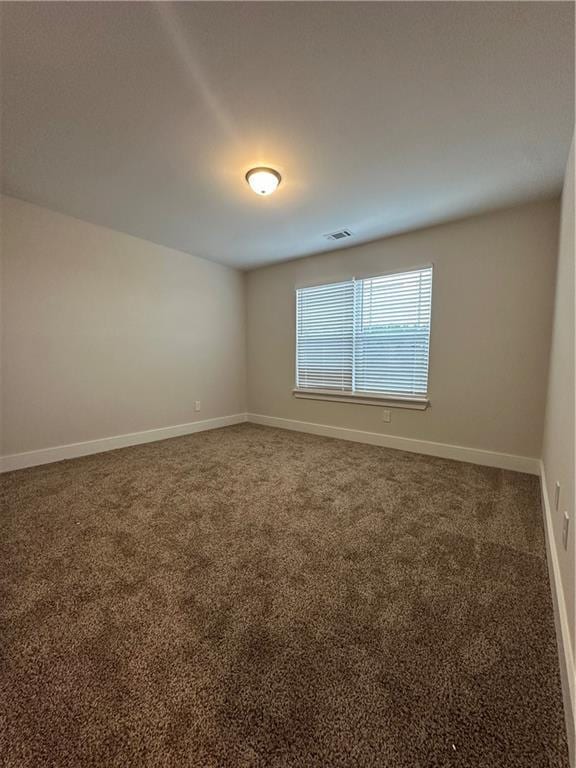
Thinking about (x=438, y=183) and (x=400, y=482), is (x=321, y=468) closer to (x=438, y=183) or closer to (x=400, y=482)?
(x=400, y=482)

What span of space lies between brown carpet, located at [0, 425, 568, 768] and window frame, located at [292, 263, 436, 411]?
1257 mm

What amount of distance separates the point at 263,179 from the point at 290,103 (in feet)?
1.98

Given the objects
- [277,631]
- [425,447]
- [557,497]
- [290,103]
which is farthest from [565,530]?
[290,103]

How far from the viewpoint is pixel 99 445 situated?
3.42 m

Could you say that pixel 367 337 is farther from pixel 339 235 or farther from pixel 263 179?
pixel 263 179

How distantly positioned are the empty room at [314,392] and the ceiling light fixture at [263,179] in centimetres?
1

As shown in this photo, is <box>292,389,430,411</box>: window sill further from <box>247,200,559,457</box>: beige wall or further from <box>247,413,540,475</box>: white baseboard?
<box>247,413,540,475</box>: white baseboard

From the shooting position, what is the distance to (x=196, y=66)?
Result: 56.9 inches

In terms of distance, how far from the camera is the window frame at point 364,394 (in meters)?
3.33

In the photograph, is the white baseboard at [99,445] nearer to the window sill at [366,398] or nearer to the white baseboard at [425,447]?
the white baseboard at [425,447]

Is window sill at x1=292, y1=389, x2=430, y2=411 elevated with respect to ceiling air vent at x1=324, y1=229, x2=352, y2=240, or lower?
lower

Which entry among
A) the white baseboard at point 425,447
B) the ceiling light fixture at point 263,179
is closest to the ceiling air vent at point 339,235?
the ceiling light fixture at point 263,179

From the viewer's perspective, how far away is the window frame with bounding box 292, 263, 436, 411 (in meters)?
3.33

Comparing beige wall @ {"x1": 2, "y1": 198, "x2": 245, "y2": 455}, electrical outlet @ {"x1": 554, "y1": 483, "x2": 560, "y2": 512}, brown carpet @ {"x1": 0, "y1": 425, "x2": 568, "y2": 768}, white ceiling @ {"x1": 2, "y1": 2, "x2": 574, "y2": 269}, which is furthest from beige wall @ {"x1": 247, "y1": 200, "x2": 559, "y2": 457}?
beige wall @ {"x1": 2, "y1": 198, "x2": 245, "y2": 455}
